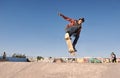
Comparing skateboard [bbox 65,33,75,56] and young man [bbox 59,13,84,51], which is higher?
young man [bbox 59,13,84,51]

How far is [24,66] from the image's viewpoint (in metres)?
5.70

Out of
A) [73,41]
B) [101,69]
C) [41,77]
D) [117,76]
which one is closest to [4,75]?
[41,77]

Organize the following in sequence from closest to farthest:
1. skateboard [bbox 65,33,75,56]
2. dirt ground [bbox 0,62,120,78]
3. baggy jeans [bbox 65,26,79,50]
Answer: dirt ground [bbox 0,62,120,78] → skateboard [bbox 65,33,75,56] → baggy jeans [bbox 65,26,79,50]

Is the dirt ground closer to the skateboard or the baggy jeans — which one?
the skateboard

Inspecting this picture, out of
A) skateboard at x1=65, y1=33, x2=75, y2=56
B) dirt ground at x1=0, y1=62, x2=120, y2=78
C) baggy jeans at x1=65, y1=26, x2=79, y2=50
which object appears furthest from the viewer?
A: baggy jeans at x1=65, y1=26, x2=79, y2=50

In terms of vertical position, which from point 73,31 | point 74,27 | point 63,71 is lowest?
point 63,71

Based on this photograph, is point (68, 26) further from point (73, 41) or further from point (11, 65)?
point (11, 65)

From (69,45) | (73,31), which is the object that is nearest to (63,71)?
(69,45)

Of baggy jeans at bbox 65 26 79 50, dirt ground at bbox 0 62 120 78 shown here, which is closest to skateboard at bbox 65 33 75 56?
baggy jeans at bbox 65 26 79 50

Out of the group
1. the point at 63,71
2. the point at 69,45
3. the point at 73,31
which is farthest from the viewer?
the point at 73,31

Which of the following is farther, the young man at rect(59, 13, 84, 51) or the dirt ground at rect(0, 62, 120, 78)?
the young man at rect(59, 13, 84, 51)

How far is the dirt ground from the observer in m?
4.43

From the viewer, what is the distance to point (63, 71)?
4770mm

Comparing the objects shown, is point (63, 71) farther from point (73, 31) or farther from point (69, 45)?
point (73, 31)
